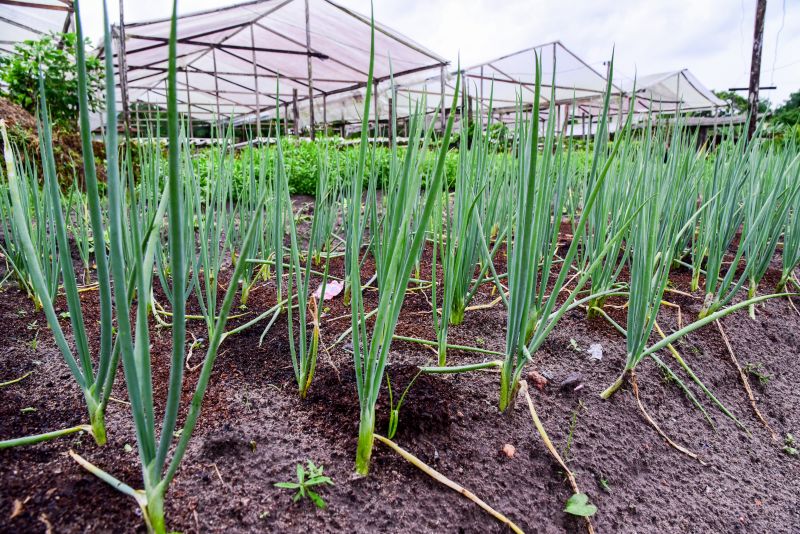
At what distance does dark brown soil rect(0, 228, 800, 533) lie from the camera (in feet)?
1.69

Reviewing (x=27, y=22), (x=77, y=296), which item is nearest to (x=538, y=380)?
(x=77, y=296)

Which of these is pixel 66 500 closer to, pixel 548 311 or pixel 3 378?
pixel 3 378

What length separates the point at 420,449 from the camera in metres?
0.63

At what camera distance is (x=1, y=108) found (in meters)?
2.13

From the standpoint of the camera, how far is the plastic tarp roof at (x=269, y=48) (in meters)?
6.41

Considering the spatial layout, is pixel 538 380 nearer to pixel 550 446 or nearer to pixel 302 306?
pixel 550 446

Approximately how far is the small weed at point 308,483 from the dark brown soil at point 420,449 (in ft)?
0.03

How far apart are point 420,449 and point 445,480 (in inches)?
2.5

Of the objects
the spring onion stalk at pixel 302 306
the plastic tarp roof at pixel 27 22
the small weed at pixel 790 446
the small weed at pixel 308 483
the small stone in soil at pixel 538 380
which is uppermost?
the plastic tarp roof at pixel 27 22

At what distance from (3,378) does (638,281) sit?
101 centimetres

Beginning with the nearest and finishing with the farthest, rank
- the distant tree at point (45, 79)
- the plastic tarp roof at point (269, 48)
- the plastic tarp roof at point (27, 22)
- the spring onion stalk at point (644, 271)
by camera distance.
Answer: the spring onion stalk at point (644, 271)
the distant tree at point (45, 79)
the plastic tarp roof at point (27, 22)
the plastic tarp roof at point (269, 48)

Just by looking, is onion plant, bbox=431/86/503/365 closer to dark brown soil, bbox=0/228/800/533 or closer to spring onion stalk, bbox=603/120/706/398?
dark brown soil, bbox=0/228/800/533

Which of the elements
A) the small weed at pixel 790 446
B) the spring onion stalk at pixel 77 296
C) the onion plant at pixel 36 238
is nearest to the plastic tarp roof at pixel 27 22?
the onion plant at pixel 36 238

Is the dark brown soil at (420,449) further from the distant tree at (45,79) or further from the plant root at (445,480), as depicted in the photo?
the distant tree at (45,79)
